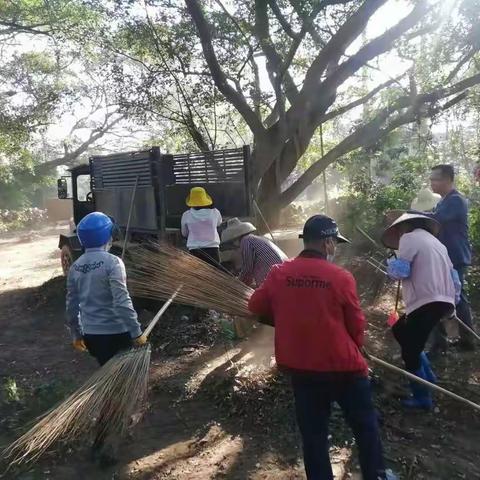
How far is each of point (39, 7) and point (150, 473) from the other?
1219cm

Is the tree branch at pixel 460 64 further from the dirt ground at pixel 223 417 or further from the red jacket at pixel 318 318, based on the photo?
the red jacket at pixel 318 318

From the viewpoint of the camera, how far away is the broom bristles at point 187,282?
3941 millimetres

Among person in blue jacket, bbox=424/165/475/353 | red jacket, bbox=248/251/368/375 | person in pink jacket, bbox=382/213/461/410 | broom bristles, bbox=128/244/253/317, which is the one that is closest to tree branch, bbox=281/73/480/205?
person in blue jacket, bbox=424/165/475/353

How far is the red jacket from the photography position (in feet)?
7.99

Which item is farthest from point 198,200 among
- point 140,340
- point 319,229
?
point 319,229

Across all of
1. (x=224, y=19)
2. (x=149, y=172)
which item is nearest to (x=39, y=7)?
(x=224, y=19)

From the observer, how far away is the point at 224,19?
9.46m

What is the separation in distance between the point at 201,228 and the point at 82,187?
4.70 metres

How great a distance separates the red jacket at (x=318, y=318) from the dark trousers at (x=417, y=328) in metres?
1.21

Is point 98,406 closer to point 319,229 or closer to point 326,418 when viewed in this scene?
point 326,418

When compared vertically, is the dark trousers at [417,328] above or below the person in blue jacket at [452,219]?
below

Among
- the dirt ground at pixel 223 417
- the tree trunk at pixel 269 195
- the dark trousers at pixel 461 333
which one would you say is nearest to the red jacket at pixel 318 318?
the dirt ground at pixel 223 417

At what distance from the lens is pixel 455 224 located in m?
4.65

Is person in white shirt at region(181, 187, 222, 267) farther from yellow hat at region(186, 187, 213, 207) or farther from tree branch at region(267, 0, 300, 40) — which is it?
tree branch at region(267, 0, 300, 40)
